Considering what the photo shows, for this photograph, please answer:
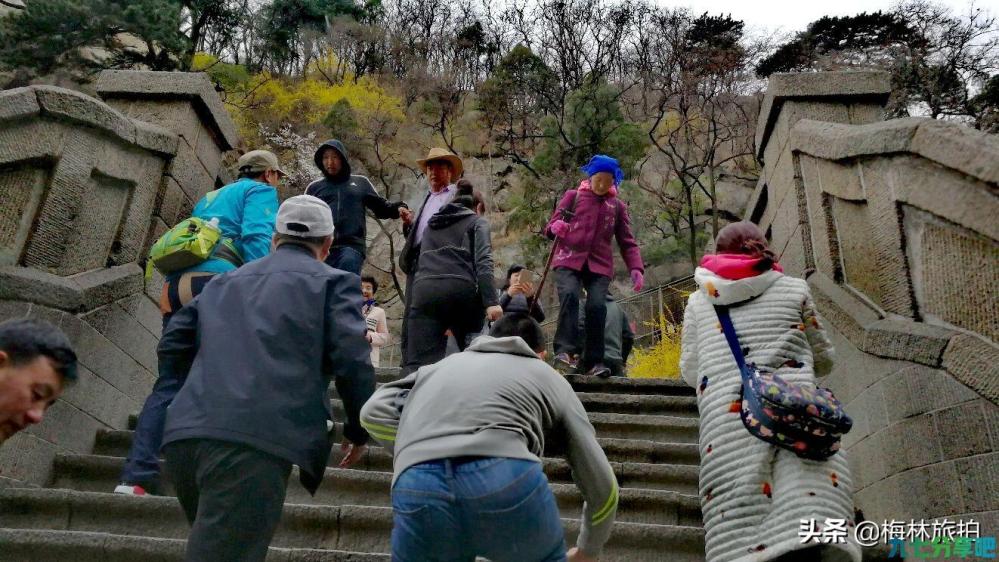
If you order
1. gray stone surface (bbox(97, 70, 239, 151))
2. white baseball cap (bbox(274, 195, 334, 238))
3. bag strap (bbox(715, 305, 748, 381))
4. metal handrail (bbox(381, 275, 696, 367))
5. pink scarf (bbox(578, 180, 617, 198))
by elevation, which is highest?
metal handrail (bbox(381, 275, 696, 367))

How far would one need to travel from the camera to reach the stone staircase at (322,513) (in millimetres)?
3291

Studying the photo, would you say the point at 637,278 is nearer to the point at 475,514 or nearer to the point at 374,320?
the point at 374,320

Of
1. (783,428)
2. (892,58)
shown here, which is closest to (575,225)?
(783,428)

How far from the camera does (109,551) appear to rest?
3277mm

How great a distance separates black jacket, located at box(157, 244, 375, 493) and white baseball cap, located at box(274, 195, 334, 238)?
0.08 meters

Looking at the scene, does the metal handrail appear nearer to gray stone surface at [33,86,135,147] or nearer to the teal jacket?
the teal jacket

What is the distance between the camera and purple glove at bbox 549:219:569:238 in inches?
244

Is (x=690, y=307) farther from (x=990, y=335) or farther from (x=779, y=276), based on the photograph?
(x=990, y=335)

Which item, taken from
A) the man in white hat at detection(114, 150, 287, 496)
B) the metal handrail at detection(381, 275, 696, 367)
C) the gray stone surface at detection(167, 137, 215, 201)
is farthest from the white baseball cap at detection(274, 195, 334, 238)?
the metal handrail at detection(381, 275, 696, 367)

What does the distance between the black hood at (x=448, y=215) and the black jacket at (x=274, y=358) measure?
2.33 metres

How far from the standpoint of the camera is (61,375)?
1785mm

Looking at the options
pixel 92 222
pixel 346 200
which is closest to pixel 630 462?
pixel 346 200

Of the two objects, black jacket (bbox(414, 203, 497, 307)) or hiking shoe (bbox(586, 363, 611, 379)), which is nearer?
black jacket (bbox(414, 203, 497, 307))

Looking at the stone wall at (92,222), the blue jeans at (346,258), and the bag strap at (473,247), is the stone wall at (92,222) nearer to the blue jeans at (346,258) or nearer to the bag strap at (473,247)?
the blue jeans at (346,258)
